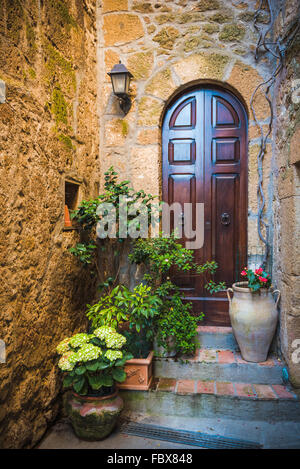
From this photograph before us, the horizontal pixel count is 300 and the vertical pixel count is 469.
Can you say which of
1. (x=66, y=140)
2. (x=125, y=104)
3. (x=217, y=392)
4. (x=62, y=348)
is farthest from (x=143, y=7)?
(x=217, y=392)

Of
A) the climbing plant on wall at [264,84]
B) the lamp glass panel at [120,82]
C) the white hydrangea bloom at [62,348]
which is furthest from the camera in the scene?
the lamp glass panel at [120,82]

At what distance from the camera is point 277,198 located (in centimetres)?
279

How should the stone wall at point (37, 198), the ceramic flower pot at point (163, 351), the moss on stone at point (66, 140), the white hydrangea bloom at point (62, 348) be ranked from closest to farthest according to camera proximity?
1. the stone wall at point (37, 198)
2. the white hydrangea bloom at point (62, 348)
3. the moss on stone at point (66, 140)
4. the ceramic flower pot at point (163, 351)

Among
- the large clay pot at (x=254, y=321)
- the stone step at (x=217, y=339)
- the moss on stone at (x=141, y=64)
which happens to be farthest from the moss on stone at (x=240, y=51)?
the stone step at (x=217, y=339)

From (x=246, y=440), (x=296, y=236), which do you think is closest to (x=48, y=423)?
(x=246, y=440)

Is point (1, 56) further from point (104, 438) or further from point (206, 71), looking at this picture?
point (104, 438)

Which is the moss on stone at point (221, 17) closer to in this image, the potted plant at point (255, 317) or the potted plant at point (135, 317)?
the potted plant at point (255, 317)

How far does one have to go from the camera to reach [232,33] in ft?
9.69

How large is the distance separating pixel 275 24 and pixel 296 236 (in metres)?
1.75

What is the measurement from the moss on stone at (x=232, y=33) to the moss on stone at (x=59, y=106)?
149cm

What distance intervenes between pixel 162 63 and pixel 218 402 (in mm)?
2752

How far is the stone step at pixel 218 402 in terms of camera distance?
92.2 inches

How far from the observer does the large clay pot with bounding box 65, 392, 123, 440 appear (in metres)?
2.07

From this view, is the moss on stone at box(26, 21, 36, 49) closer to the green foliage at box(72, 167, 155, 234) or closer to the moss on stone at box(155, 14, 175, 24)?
the green foliage at box(72, 167, 155, 234)
